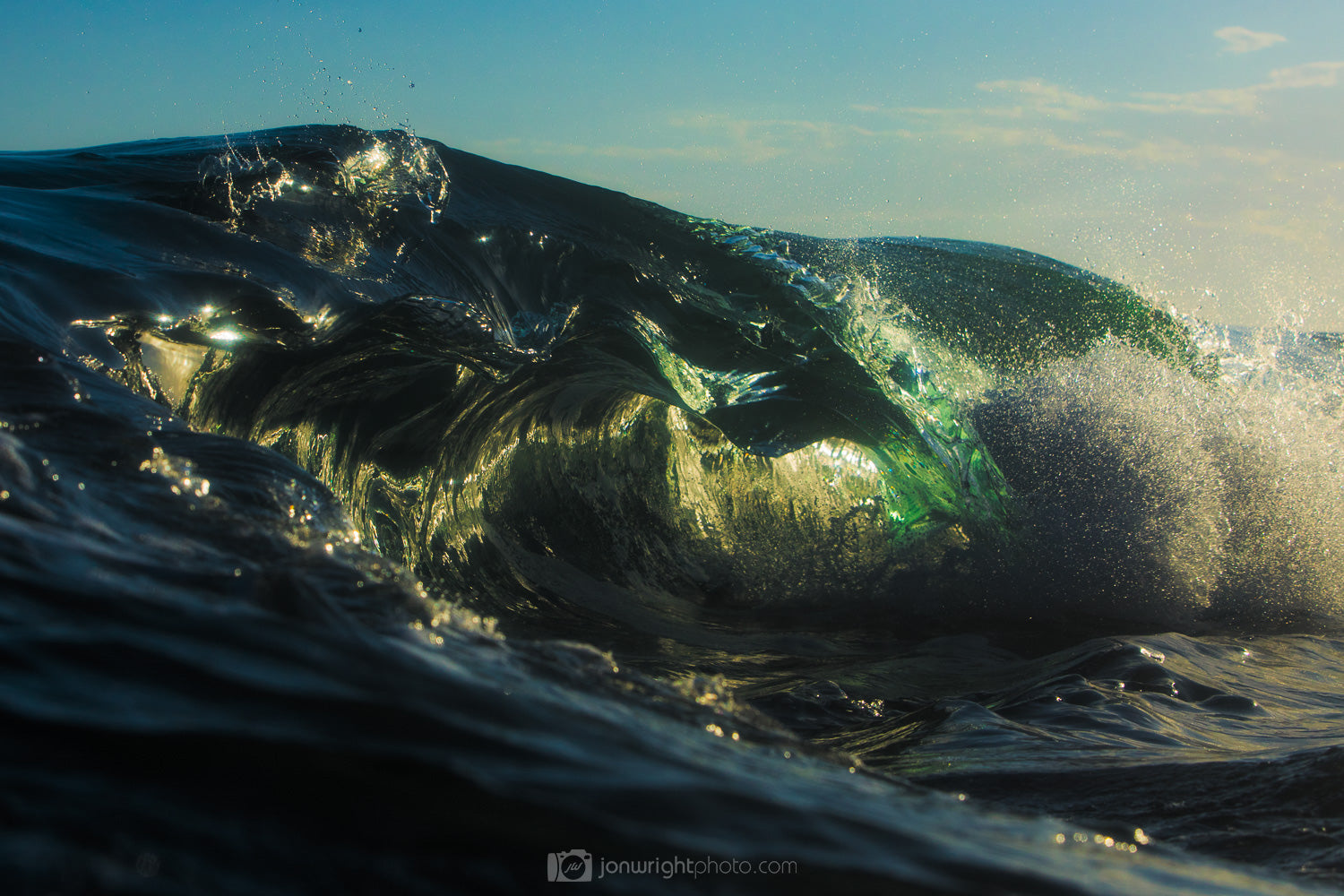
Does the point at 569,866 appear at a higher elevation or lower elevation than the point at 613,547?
higher

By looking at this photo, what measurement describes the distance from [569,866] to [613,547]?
3.53 meters

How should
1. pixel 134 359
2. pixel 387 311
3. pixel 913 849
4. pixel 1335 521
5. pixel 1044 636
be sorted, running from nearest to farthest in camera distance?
pixel 913 849 → pixel 134 359 → pixel 387 311 → pixel 1044 636 → pixel 1335 521

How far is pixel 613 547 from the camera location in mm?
4258

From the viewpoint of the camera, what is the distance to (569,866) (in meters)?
0.74

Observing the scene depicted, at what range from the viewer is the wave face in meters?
0.81

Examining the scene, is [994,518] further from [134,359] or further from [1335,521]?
[134,359]

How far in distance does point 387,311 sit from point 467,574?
44.3 inches

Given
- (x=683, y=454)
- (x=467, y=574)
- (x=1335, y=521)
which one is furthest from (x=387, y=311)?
(x=1335, y=521)

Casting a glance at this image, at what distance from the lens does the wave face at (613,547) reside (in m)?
0.81

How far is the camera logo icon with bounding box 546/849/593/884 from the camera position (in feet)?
2.40

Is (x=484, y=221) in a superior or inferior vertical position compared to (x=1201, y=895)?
superior

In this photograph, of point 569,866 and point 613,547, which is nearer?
point 569,866

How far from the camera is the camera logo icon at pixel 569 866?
0.73 meters

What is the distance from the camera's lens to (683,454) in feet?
14.7
